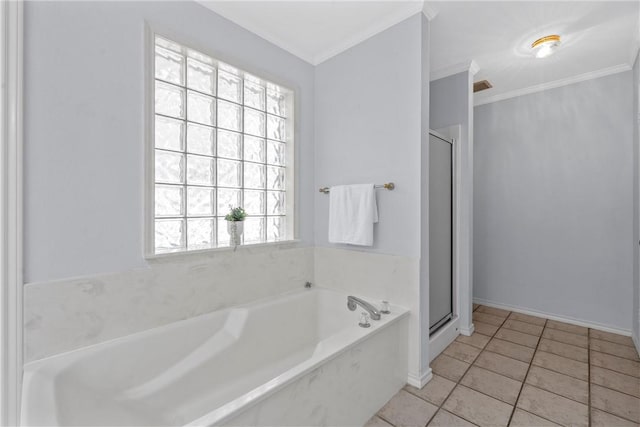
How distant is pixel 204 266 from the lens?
1821 mm

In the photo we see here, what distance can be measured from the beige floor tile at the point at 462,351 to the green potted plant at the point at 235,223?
71.8 inches

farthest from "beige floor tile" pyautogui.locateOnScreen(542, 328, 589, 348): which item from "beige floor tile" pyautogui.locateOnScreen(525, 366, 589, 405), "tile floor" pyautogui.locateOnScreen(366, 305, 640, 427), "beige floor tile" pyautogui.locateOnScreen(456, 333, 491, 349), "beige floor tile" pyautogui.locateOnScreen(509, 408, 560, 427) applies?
"beige floor tile" pyautogui.locateOnScreen(509, 408, 560, 427)

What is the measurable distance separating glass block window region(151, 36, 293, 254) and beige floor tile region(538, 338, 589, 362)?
2.23 metres

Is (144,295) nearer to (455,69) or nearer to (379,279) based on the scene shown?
(379,279)

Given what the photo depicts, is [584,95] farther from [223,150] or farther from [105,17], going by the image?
[105,17]

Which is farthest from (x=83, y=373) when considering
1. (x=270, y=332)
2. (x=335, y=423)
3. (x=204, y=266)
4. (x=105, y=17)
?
(x=105, y=17)

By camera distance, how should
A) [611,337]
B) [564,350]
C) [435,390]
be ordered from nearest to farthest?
[435,390] < [564,350] < [611,337]

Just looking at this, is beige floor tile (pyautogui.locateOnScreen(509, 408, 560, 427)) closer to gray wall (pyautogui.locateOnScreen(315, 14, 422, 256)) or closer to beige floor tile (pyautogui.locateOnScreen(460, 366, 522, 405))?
beige floor tile (pyautogui.locateOnScreen(460, 366, 522, 405))

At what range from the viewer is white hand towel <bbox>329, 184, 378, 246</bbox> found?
81.5 inches

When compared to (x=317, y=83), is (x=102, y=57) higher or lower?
lower

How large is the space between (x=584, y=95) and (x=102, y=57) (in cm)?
378

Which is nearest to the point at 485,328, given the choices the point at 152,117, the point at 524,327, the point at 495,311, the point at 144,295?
the point at 524,327

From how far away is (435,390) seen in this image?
73.5 inches

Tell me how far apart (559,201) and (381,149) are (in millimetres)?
2115
